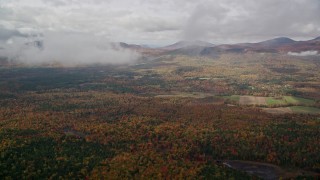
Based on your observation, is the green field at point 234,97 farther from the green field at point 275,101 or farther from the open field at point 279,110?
the open field at point 279,110

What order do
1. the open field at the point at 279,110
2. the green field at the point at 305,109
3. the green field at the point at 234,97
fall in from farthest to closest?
the green field at the point at 234,97
the green field at the point at 305,109
the open field at the point at 279,110

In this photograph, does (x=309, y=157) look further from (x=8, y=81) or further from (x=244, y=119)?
(x=8, y=81)

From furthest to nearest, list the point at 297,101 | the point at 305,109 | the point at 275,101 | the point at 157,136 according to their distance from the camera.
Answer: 1. the point at 275,101
2. the point at 297,101
3. the point at 305,109
4. the point at 157,136

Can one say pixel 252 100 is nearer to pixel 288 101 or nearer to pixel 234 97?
pixel 234 97

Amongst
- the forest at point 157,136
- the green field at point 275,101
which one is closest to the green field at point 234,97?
the forest at point 157,136

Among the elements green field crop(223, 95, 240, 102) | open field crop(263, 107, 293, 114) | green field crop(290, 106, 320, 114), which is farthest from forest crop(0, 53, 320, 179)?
green field crop(223, 95, 240, 102)

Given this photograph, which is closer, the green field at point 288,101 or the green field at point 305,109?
the green field at point 305,109

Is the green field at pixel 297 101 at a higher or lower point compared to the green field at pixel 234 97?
lower

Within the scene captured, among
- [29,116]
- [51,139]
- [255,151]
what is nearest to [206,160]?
[255,151]

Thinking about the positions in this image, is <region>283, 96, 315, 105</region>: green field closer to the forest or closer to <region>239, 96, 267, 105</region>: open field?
the forest

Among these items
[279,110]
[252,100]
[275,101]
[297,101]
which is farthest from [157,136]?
[297,101]

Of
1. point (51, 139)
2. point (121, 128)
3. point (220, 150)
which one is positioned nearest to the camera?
point (220, 150)
